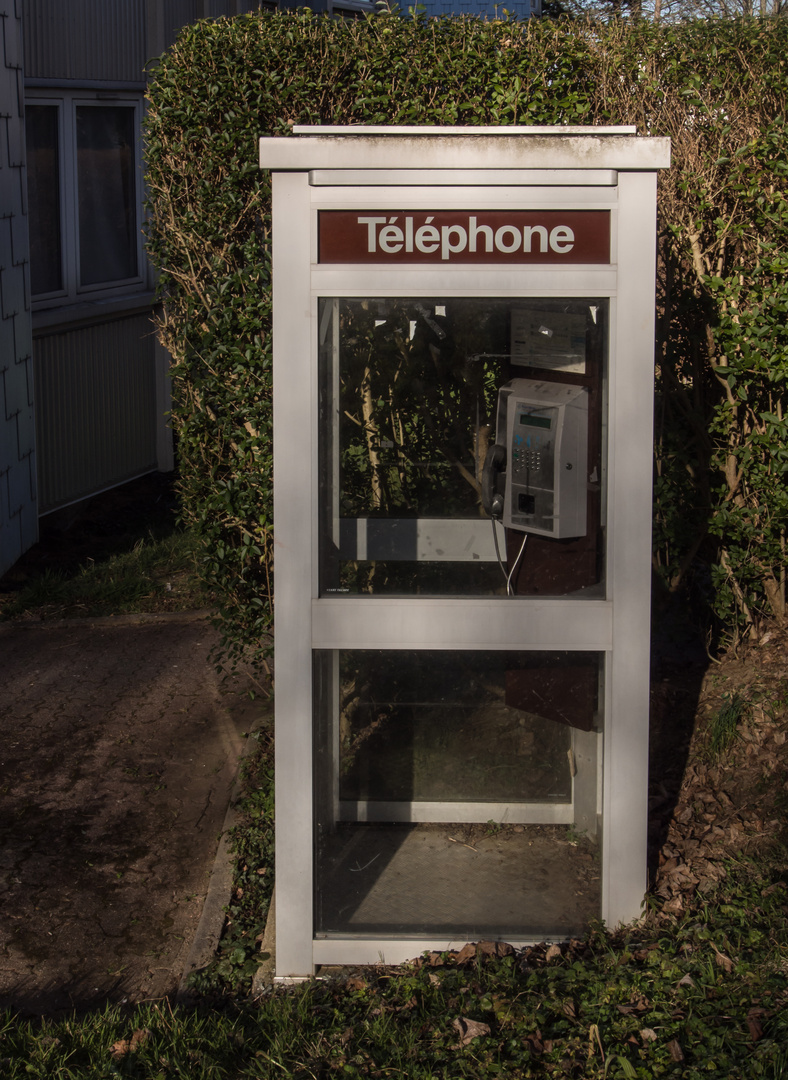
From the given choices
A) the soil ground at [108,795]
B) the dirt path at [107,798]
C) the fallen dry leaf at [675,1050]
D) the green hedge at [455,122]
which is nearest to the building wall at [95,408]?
the soil ground at [108,795]

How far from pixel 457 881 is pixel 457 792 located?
1.02 ft

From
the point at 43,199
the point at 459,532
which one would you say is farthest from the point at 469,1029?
the point at 43,199

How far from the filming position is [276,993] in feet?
11.9

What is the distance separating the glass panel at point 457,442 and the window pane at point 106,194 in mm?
6572

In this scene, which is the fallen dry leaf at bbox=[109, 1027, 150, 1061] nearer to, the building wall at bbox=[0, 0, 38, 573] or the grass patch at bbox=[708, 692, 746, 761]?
the grass patch at bbox=[708, 692, 746, 761]

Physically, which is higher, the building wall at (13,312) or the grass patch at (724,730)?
the building wall at (13,312)

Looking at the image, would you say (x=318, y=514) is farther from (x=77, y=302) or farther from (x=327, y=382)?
(x=77, y=302)

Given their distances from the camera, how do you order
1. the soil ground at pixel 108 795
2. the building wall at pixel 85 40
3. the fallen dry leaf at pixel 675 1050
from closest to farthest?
the fallen dry leaf at pixel 675 1050
the soil ground at pixel 108 795
the building wall at pixel 85 40

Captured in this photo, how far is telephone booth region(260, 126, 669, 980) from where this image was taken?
3361 mm

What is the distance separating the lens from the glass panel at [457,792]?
374 centimetres

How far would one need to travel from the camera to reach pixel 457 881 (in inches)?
159

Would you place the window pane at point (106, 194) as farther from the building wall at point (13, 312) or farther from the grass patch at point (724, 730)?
the grass patch at point (724, 730)

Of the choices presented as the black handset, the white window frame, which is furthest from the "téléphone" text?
the white window frame

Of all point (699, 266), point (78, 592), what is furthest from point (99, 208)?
point (699, 266)
